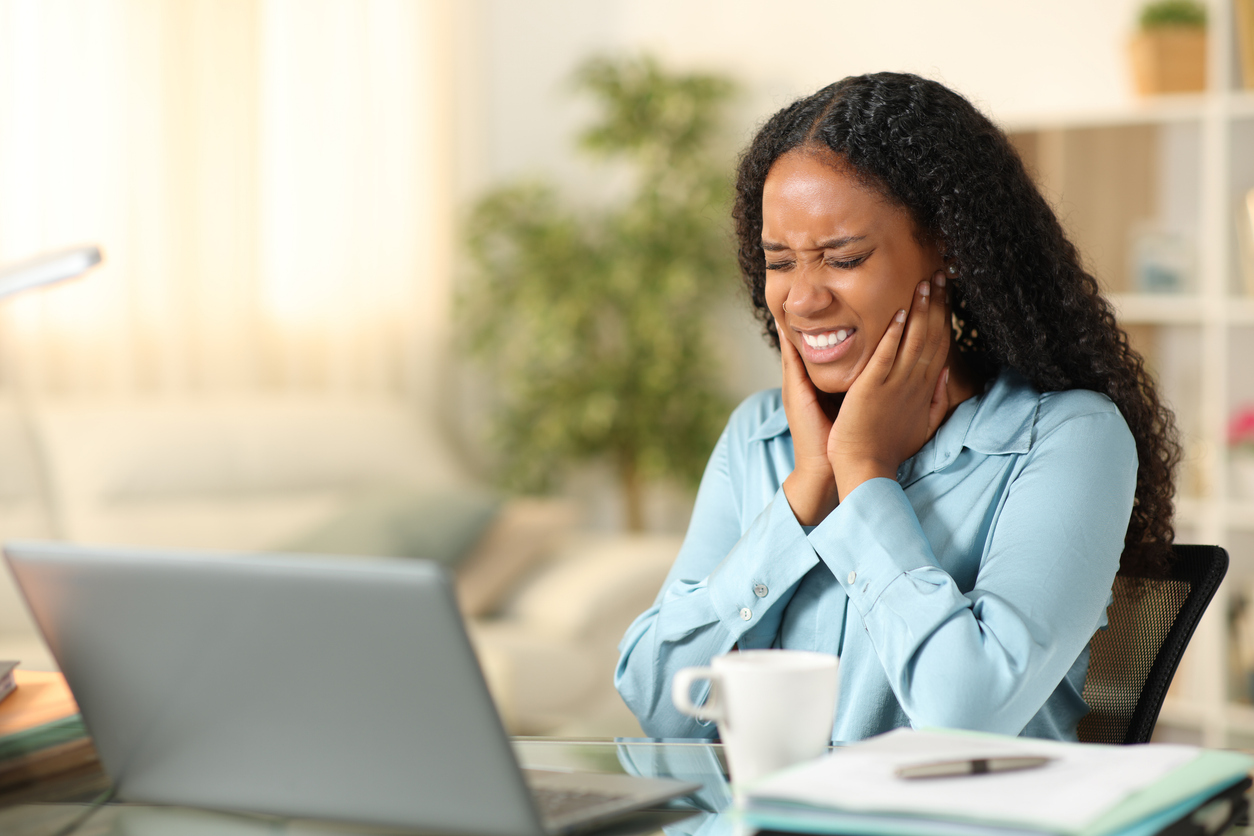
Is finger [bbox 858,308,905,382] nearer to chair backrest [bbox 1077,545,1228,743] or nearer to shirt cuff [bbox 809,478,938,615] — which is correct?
shirt cuff [bbox 809,478,938,615]

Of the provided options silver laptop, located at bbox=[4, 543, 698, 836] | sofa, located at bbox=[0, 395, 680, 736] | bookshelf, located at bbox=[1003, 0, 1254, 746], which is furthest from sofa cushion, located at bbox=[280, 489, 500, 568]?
silver laptop, located at bbox=[4, 543, 698, 836]

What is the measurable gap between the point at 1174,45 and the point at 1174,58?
29 millimetres

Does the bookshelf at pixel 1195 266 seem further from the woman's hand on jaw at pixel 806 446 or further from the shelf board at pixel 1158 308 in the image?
the woman's hand on jaw at pixel 806 446

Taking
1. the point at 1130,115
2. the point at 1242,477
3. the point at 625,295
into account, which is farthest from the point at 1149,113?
the point at 625,295

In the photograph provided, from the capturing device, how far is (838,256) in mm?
1130

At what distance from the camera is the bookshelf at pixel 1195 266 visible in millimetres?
2799

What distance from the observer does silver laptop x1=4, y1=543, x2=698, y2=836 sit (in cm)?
66

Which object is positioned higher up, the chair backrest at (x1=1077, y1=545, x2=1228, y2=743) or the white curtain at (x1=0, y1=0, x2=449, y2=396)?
the white curtain at (x1=0, y1=0, x2=449, y2=396)

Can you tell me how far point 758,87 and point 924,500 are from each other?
2811mm

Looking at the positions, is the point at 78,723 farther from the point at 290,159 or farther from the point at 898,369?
the point at 290,159

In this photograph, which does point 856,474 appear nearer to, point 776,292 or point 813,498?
point 813,498

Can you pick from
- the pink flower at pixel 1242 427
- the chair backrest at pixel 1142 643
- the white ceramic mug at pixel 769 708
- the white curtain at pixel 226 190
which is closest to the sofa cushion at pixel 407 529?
the white curtain at pixel 226 190

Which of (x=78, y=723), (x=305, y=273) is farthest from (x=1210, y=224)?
(x=78, y=723)

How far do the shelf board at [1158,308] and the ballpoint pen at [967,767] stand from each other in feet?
7.81
